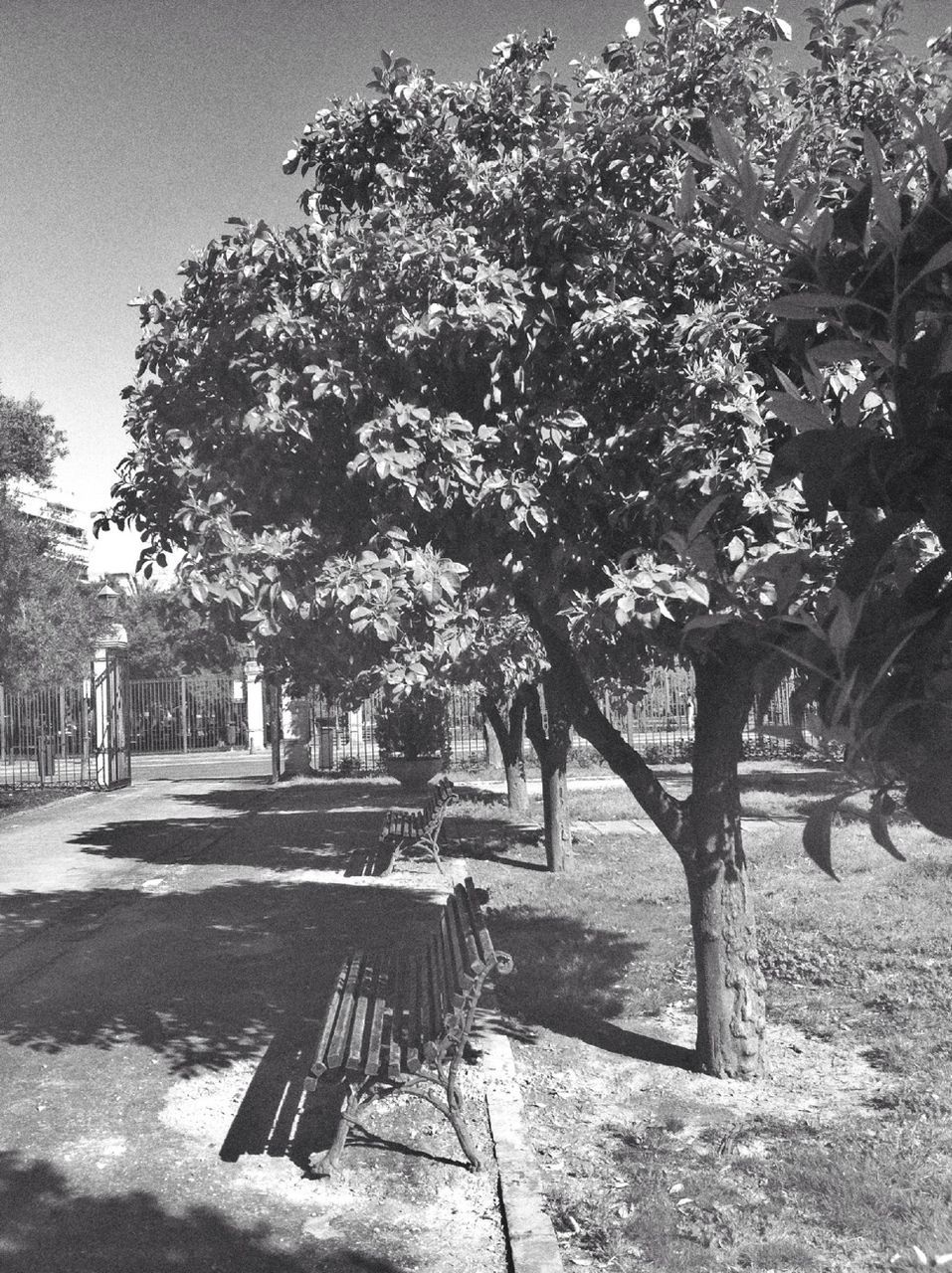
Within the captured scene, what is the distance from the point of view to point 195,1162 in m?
5.18

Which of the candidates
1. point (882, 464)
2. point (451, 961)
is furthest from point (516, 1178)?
point (882, 464)

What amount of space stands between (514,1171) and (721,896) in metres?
1.88

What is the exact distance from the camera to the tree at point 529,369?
4957 mm

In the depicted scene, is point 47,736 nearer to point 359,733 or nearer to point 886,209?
point 359,733

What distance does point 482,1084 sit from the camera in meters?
6.04

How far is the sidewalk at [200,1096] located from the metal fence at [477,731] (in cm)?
1414

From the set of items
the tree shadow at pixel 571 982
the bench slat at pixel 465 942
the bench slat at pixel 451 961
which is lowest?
the tree shadow at pixel 571 982

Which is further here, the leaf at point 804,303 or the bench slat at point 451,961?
the bench slat at point 451,961

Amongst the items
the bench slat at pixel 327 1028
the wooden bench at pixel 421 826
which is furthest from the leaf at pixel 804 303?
the wooden bench at pixel 421 826

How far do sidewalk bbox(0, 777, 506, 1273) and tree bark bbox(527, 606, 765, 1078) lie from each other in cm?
126

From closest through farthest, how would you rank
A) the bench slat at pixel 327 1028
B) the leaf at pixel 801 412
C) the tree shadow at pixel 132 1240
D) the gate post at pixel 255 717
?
the leaf at pixel 801 412 < the tree shadow at pixel 132 1240 < the bench slat at pixel 327 1028 < the gate post at pixel 255 717

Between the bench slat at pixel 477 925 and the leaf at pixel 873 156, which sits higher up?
the leaf at pixel 873 156

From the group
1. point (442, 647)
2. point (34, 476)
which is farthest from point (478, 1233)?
point (34, 476)

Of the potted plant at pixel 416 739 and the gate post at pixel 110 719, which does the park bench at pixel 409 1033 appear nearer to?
the potted plant at pixel 416 739
